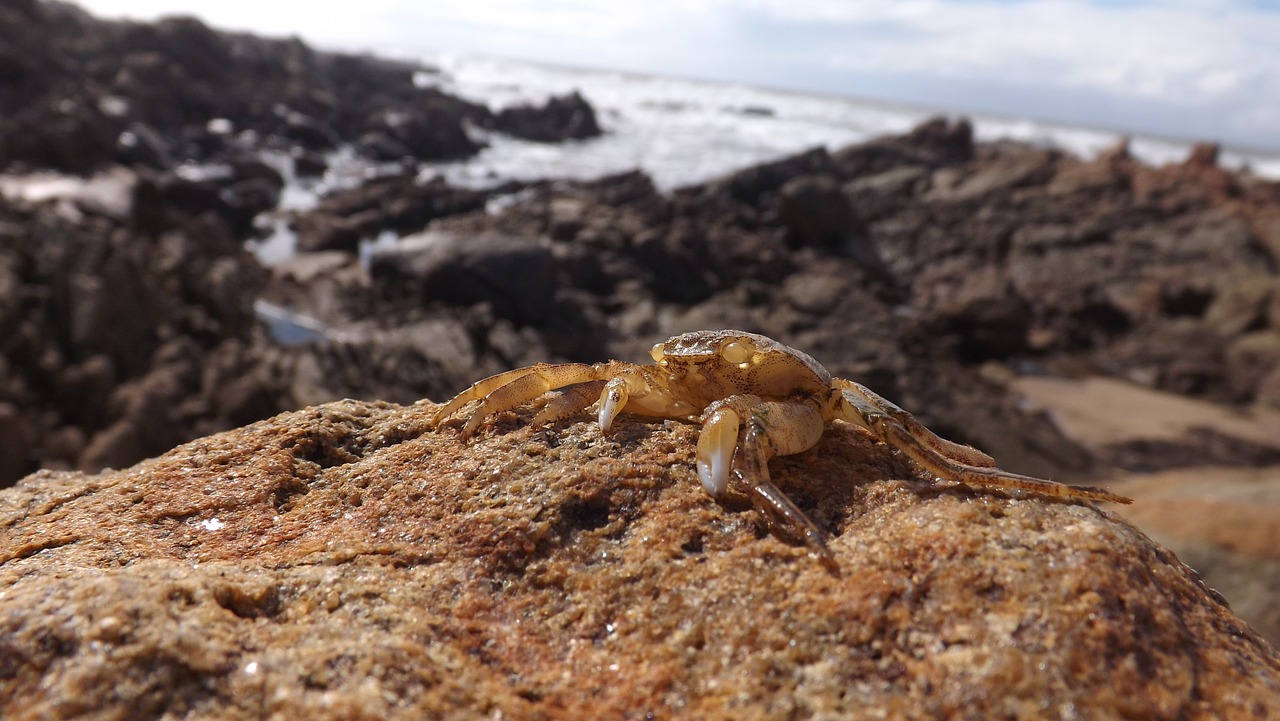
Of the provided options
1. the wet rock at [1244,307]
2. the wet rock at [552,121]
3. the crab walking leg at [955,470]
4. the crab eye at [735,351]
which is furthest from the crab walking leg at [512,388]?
the wet rock at [552,121]

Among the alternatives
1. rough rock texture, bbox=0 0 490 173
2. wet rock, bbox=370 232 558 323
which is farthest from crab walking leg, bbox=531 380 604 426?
rough rock texture, bbox=0 0 490 173

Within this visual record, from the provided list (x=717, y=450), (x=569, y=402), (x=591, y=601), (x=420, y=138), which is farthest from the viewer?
(x=420, y=138)

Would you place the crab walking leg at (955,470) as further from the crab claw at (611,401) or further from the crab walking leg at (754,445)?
the crab claw at (611,401)

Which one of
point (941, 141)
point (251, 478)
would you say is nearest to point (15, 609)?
point (251, 478)

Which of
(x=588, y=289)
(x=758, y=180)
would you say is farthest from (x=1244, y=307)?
(x=588, y=289)

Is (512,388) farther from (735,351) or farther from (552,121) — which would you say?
(552,121)

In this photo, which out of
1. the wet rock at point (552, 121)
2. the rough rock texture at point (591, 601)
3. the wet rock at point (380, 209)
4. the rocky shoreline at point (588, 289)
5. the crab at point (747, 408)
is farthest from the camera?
the wet rock at point (552, 121)

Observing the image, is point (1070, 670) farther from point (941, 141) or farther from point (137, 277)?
point (941, 141)
